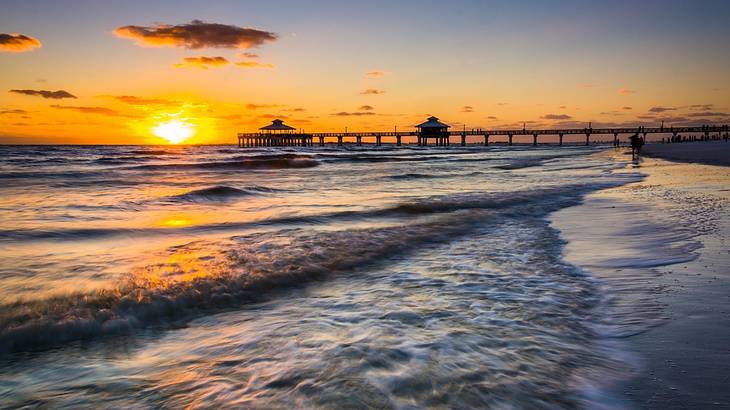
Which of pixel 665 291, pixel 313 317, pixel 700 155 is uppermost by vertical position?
pixel 700 155

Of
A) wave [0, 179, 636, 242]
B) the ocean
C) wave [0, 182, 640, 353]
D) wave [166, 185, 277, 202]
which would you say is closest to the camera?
the ocean

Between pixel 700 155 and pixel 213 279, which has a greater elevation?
pixel 700 155

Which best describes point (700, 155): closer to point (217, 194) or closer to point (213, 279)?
point (217, 194)

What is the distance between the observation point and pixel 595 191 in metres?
11.9

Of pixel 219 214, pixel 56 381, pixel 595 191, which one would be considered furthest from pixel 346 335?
pixel 595 191

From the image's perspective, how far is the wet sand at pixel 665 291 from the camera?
215cm

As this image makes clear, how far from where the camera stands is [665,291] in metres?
3.58

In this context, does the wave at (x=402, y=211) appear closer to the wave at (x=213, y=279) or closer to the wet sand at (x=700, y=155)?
the wave at (x=213, y=279)

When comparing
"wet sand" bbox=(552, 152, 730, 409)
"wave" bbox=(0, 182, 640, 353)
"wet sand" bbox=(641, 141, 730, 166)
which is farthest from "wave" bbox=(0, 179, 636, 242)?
"wet sand" bbox=(641, 141, 730, 166)

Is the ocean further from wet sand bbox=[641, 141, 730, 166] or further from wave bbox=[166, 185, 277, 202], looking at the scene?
wet sand bbox=[641, 141, 730, 166]

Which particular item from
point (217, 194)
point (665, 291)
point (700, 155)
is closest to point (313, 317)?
point (665, 291)

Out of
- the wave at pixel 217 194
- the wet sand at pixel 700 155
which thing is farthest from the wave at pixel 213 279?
the wet sand at pixel 700 155

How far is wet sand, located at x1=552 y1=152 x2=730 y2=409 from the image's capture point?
2150 millimetres

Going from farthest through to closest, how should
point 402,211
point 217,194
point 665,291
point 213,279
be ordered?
point 217,194, point 402,211, point 213,279, point 665,291
